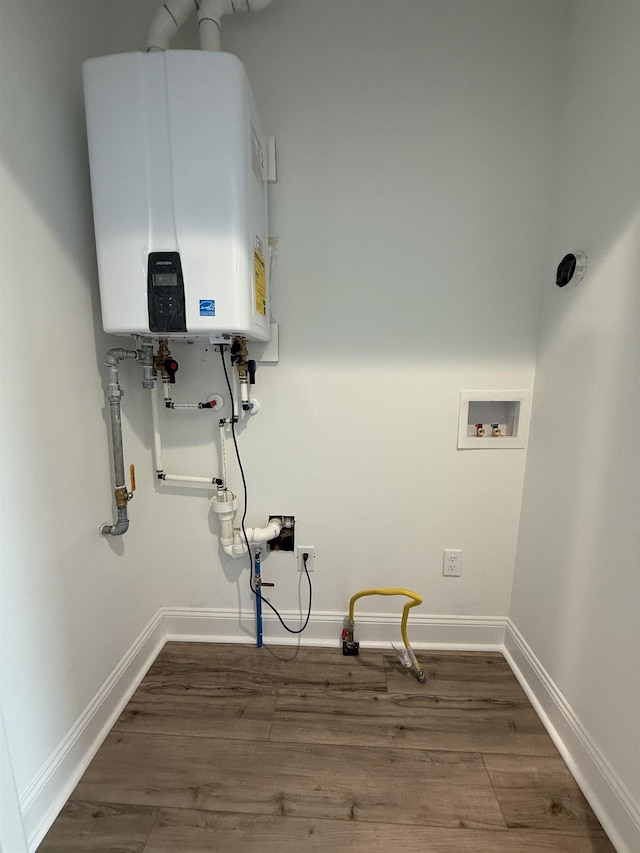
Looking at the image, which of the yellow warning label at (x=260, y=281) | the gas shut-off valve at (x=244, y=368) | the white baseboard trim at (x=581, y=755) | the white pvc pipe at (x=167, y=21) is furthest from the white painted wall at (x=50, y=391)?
the white baseboard trim at (x=581, y=755)

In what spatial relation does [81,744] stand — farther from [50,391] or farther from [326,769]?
[50,391]

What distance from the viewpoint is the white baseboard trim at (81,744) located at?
98 centimetres

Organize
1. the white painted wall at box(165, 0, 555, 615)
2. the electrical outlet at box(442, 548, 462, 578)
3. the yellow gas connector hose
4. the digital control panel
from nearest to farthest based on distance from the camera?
the digital control panel
the white painted wall at box(165, 0, 555, 615)
the yellow gas connector hose
the electrical outlet at box(442, 548, 462, 578)

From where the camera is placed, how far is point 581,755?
112 cm

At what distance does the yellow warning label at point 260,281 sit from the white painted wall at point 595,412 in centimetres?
106

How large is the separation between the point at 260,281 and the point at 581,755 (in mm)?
1826

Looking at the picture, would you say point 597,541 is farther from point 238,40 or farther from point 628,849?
point 238,40

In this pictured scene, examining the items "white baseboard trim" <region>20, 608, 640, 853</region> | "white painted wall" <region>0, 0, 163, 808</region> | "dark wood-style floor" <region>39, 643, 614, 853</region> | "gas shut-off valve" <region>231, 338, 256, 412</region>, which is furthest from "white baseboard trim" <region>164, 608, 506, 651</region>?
"gas shut-off valve" <region>231, 338, 256, 412</region>

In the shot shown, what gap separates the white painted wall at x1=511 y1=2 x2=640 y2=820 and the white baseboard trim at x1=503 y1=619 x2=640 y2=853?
34mm

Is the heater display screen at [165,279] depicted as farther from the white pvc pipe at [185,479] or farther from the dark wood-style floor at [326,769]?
the dark wood-style floor at [326,769]

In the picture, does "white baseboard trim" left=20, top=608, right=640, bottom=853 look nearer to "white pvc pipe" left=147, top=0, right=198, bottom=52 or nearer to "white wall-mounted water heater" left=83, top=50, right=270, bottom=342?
"white wall-mounted water heater" left=83, top=50, right=270, bottom=342

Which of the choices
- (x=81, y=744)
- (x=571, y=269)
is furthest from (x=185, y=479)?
(x=571, y=269)

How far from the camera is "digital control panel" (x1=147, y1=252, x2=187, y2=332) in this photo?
1.06m

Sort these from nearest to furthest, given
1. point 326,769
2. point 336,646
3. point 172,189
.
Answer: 1. point 172,189
2. point 326,769
3. point 336,646
